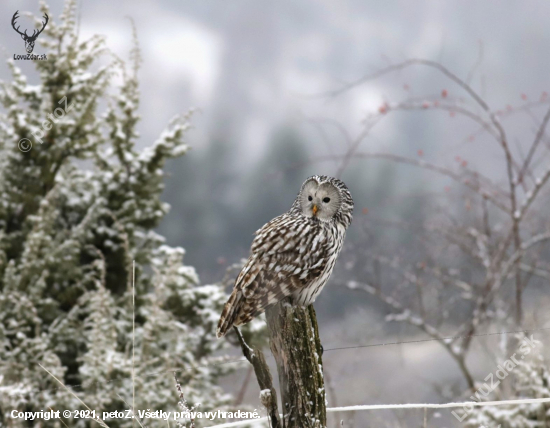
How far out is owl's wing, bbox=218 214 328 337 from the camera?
1697 millimetres

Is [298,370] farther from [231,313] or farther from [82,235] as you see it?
[82,235]

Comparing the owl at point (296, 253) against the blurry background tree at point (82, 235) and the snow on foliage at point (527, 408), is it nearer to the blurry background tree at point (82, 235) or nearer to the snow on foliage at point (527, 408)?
the snow on foliage at point (527, 408)

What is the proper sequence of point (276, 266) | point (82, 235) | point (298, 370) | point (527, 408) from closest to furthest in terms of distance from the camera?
point (298, 370), point (276, 266), point (527, 408), point (82, 235)

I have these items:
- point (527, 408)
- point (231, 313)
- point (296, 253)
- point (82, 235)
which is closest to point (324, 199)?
point (296, 253)

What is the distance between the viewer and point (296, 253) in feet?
5.90

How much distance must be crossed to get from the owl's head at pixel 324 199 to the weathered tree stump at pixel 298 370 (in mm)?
345

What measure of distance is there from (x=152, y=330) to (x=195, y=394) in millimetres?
580

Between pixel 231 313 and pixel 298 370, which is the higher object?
pixel 231 313

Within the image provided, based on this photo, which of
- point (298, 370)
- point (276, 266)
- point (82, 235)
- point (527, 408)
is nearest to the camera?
point (298, 370)

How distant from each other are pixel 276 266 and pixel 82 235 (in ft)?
11.4

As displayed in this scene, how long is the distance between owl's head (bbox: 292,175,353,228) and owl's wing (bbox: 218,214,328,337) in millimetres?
44

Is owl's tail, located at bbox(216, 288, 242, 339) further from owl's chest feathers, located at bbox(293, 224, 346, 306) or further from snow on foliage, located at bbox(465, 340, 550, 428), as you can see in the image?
snow on foliage, located at bbox(465, 340, 550, 428)

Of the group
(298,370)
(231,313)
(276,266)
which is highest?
(276,266)

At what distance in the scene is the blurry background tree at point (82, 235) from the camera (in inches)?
176
